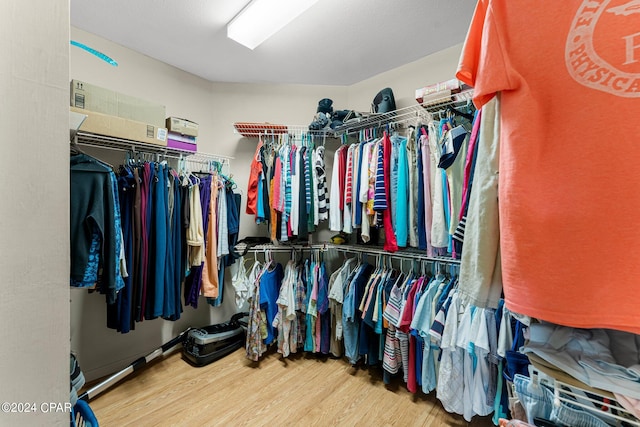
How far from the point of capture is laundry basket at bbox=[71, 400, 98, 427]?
1005mm

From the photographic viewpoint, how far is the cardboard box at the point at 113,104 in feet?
5.08

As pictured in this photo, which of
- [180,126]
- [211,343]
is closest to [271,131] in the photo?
[180,126]

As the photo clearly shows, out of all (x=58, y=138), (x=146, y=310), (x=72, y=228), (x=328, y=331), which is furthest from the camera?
(x=328, y=331)

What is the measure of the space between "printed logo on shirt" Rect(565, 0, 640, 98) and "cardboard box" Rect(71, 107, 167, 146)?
2.15 meters

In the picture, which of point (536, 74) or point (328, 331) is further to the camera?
point (328, 331)

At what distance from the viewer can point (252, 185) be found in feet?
7.64

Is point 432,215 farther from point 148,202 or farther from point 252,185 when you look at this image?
point 148,202

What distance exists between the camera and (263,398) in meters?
1.72

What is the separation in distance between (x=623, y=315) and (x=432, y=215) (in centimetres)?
115

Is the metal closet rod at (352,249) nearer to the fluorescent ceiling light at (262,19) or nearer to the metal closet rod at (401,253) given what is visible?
the metal closet rod at (401,253)

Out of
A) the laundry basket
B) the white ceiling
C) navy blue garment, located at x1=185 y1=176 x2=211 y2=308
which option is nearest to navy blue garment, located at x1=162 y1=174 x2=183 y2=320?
navy blue garment, located at x1=185 y1=176 x2=211 y2=308

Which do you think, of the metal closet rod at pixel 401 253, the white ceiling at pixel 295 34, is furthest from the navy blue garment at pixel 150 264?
the metal closet rod at pixel 401 253

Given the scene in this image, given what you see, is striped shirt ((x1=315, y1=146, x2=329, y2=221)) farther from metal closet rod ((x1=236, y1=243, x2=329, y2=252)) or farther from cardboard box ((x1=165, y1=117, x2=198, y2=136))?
cardboard box ((x1=165, y1=117, x2=198, y2=136))

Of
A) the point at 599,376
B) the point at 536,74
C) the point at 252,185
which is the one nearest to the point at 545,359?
the point at 599,376
